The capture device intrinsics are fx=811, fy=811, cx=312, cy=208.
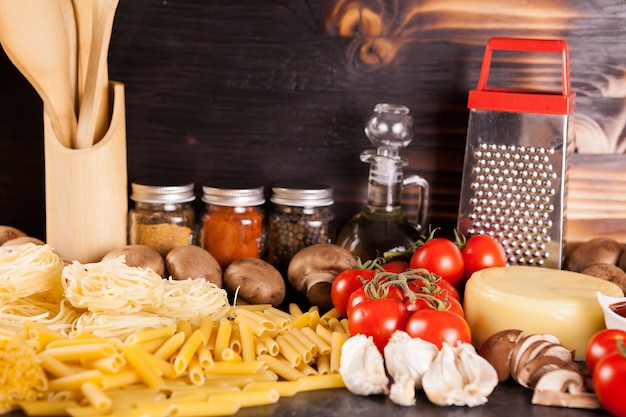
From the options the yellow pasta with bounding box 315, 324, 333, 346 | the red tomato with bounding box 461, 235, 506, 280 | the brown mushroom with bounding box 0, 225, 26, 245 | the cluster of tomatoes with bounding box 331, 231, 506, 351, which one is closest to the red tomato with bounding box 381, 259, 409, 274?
the cluster of tomatoes with bounding box 331, 231, 506, 351

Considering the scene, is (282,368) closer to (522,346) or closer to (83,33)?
(522,346)

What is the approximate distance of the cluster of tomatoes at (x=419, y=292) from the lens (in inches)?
54.1

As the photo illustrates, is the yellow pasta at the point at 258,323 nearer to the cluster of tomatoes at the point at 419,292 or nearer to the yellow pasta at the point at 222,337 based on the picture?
the yellow pasta at the point at 222,337

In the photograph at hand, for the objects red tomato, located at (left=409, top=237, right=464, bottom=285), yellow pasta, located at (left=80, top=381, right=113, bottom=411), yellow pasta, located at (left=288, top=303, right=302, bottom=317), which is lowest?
yellow pasta, located at (left=288, top=303, right=302, bottom=317)

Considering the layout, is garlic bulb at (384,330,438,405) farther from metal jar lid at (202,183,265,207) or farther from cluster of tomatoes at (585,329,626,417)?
metal jar lid at (202,183,265,207)

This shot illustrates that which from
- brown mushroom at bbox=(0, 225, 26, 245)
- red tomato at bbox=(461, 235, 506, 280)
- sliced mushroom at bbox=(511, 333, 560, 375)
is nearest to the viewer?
sliced mushroom at bbox=(511, 333, 560, 375)

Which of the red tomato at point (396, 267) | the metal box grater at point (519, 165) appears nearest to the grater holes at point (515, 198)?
the metal box grater at point (519, 165)

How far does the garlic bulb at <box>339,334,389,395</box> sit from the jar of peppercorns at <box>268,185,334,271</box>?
→ 1.81 ft

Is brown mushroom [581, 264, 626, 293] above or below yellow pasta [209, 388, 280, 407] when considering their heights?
above

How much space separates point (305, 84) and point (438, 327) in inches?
32.8

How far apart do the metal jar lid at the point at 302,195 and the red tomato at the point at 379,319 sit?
0.44 m

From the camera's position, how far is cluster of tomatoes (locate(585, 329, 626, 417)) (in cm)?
119

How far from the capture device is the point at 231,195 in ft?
5.94

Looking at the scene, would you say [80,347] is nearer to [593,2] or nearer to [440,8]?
[440,8]
